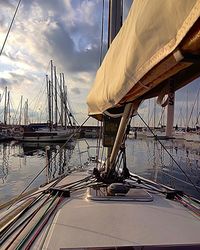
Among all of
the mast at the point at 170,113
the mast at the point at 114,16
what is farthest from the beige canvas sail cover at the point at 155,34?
the mast at the point at 114,16

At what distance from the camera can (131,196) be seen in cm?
322

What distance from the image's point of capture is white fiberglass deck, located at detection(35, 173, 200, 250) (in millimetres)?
2176

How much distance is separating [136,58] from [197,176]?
12.3 meters

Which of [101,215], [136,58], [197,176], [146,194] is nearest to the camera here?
[136,58]

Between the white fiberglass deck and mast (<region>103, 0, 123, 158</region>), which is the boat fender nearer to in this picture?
the white fiberglass deck

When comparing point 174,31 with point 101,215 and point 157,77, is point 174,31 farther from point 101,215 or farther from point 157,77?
point 101,215

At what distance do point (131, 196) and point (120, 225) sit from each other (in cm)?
78

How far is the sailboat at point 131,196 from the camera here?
4.02ft

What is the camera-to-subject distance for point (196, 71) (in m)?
1.80

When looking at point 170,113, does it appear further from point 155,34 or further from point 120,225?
point 120,225

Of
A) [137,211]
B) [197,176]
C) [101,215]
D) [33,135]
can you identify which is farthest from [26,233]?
[33,135]

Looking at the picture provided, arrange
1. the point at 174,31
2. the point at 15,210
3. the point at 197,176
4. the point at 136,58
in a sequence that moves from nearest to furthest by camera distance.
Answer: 1. the point at 174,31
2. the point at 136,58
3. the point at 15,210
4. the point at 197,176

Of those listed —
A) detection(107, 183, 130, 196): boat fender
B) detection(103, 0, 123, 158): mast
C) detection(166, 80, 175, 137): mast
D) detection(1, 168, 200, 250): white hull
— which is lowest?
detection(1, 168, 200, 250): white hull

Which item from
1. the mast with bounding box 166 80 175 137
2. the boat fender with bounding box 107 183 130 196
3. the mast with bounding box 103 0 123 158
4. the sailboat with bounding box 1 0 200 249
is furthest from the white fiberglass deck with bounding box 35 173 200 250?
the mast with bounding box 103 0 123 158
